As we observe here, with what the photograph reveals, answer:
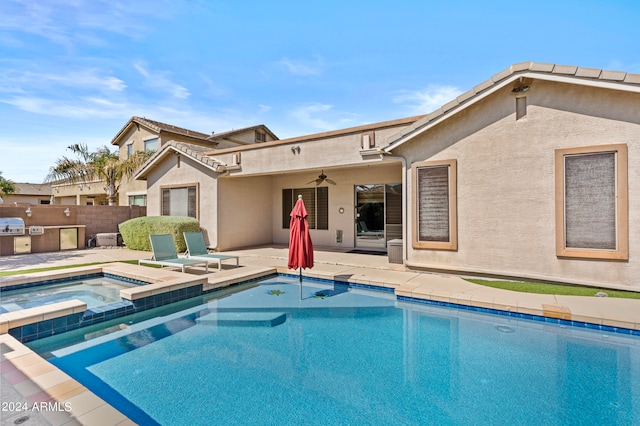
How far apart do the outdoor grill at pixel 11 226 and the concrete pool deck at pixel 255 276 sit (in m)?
1.30

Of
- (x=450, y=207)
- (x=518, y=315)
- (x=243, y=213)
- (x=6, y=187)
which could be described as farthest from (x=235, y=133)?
(x=6, y=187)

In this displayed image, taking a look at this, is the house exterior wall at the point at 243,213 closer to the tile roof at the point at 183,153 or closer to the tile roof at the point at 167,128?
the tile roof at the point at 183,153

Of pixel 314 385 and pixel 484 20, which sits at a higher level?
pixel 484 20

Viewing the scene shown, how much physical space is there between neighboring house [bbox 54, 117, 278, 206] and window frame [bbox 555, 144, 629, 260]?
85.1ft

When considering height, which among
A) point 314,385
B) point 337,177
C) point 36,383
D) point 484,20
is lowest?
point 314,385

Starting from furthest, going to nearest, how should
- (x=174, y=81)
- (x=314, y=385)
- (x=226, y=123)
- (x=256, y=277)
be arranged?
(x=226, y=123) < (x=174, y=81) < (x=256, y=277) < (x=314, y=385)

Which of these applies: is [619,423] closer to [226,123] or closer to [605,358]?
[605,358]

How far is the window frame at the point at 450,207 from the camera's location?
10.2m

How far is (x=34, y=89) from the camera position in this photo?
52.0 feet

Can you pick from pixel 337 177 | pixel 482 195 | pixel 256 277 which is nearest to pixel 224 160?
pixel 337 177

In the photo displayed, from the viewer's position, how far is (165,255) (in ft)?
38.5

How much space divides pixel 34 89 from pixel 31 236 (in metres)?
7.13

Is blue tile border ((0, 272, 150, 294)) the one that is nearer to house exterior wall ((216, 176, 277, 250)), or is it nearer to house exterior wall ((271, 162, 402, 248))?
Answer: house exterior wall ((216, 176, 277, 250))

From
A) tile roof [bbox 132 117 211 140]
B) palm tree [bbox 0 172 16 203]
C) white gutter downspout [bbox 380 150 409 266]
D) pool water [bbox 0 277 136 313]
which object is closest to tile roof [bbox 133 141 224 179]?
pool water [bbox 0 277 136 313]
